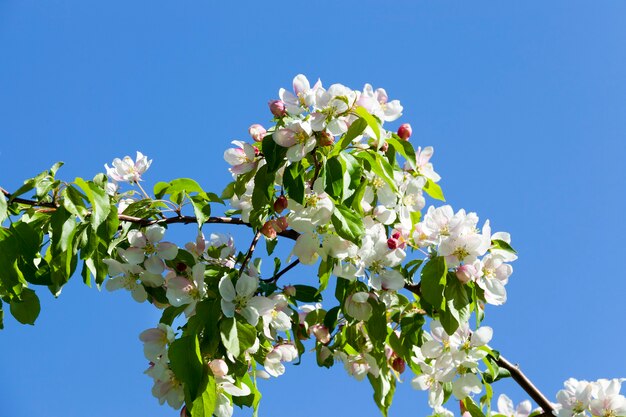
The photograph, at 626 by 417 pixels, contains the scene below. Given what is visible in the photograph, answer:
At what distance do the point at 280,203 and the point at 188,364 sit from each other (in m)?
0.53

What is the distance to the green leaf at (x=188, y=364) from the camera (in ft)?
6.31

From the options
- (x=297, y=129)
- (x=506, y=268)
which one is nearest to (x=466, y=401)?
(x=506, y=268)

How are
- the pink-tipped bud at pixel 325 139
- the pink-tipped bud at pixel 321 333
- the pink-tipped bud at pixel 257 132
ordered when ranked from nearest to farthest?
the pink-tipped bud at pixel 325 139
the pink-tipped bud at pixel 257 132
the pink-tipped bud at pixel 321 333

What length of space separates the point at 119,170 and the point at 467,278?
1.30 meters

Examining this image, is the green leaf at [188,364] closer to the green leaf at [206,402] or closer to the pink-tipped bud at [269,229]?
the green leaf at [206,402]

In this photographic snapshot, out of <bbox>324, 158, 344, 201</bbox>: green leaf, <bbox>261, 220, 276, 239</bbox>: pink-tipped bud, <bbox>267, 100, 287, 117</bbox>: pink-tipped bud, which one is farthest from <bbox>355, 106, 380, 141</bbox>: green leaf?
<bbox>261, 220, 276, 239</bbox>: pink-tipped bud

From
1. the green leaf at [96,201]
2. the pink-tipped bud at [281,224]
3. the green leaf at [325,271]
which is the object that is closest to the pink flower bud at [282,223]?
the pink-tipped bud at [281,224]

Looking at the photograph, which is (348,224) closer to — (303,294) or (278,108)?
(278,108)

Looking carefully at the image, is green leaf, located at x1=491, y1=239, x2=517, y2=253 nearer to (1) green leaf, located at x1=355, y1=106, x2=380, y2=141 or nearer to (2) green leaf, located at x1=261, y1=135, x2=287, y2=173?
(1) green leaf, located at x1=355, y1=106, x2=380, y2=141

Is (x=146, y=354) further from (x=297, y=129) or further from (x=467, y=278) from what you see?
(x=467, y=278)

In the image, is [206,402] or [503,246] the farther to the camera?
[503,246]

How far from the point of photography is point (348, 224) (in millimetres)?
2021

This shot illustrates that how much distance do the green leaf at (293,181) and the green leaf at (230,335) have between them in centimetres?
37

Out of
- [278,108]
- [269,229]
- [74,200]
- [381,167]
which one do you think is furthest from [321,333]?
[74,200]
